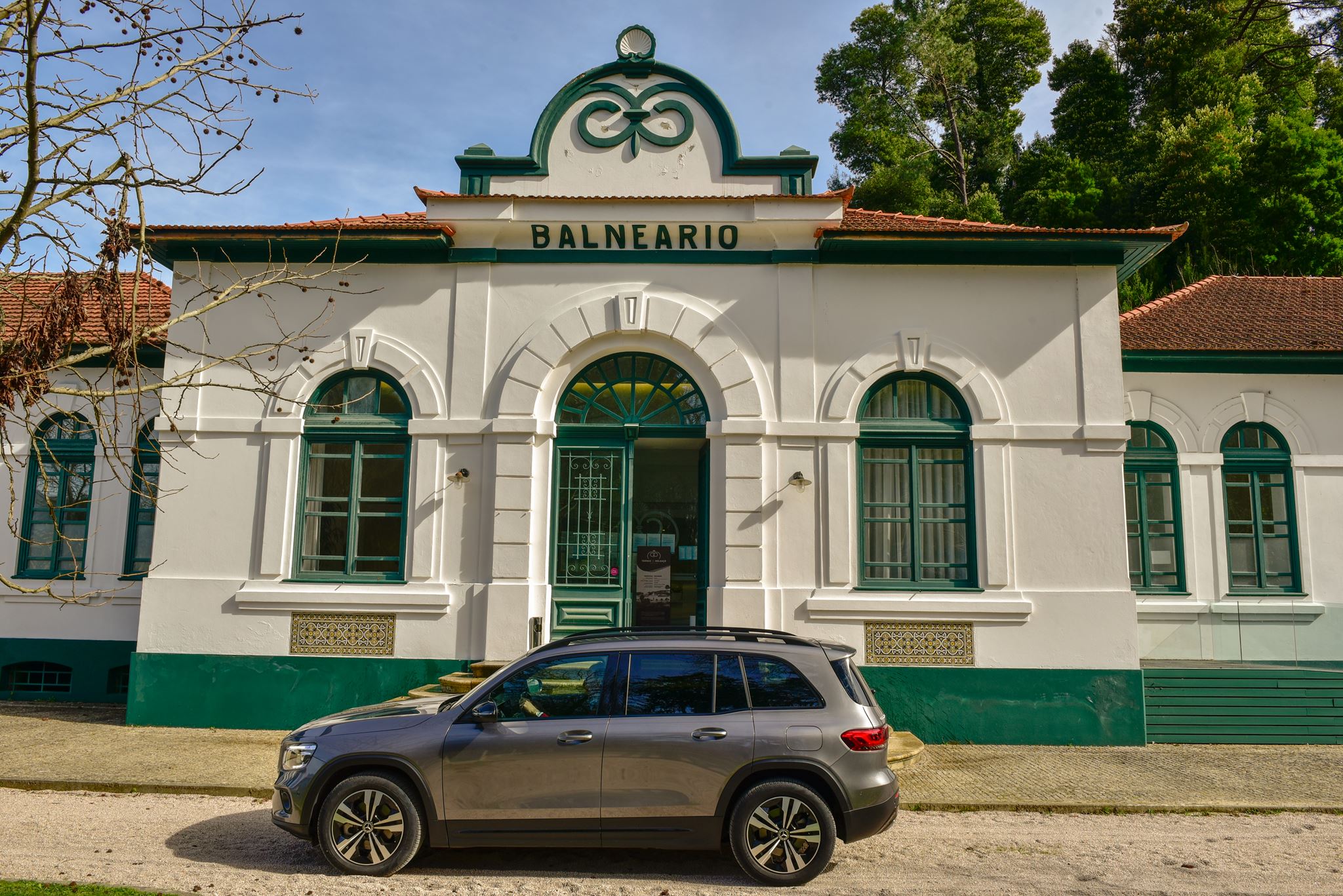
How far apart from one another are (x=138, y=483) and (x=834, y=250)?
9.64 meters

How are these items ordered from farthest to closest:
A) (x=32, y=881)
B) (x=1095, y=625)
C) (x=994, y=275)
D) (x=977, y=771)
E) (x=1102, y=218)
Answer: (x=1102, y=218) → (x=994, y=275) → (x=1095, y=625) → (x=977, y=771) → (x=32, y=881)

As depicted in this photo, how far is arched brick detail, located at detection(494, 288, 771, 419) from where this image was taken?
11398mm

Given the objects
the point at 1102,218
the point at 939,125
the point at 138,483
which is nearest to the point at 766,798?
the point at 138,483

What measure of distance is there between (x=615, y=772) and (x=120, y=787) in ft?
17.3

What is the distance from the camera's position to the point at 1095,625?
10883mm

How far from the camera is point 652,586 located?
11836mm

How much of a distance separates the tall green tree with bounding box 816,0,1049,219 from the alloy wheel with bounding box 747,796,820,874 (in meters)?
32.2

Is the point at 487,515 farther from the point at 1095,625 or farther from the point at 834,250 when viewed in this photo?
the point at 1095,625

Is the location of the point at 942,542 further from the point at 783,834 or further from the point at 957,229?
the point at 783,834

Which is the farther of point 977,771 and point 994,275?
point 994,275

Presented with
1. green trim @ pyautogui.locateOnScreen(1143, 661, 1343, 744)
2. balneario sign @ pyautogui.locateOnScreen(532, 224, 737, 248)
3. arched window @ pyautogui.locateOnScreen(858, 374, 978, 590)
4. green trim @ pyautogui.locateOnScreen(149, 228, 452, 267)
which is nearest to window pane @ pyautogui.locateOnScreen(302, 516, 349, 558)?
green trim @ pyautogui.locateOnScreen(149, 228, 452, 267)

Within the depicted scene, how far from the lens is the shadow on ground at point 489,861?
6.30 metres

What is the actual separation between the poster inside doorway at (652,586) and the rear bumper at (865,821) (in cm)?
569

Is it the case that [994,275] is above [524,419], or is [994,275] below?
above
